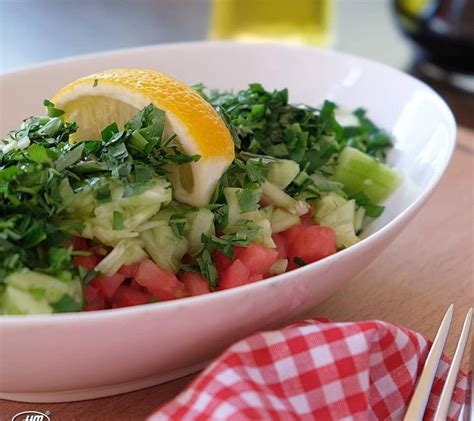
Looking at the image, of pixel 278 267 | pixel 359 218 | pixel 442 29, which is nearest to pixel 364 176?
pixel 359 218

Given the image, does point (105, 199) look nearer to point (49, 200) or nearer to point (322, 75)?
point (49, 200)

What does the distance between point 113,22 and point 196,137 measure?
8.11 ft

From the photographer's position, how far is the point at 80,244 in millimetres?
1273

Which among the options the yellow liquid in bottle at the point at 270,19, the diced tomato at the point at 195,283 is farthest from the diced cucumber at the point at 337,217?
the yellow liquid in bottle at the point at 270,19

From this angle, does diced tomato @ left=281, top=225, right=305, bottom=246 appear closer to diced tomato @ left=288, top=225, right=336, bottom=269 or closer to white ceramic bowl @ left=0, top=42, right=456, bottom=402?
diced tomato @ left=288, top=225, right=336, bottom=269

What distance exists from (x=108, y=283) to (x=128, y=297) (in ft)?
0.14

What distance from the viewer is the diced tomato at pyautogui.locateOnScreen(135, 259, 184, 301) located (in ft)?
4.15

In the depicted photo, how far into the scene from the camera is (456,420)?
1.24 m

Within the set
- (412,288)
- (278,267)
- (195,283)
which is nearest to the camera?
(195,283)

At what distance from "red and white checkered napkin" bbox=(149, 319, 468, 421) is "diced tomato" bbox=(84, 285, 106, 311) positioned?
0.71 feet

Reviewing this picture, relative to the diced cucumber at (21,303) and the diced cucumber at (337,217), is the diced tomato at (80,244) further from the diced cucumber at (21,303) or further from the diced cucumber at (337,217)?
the diced cucumber at (337,217)
